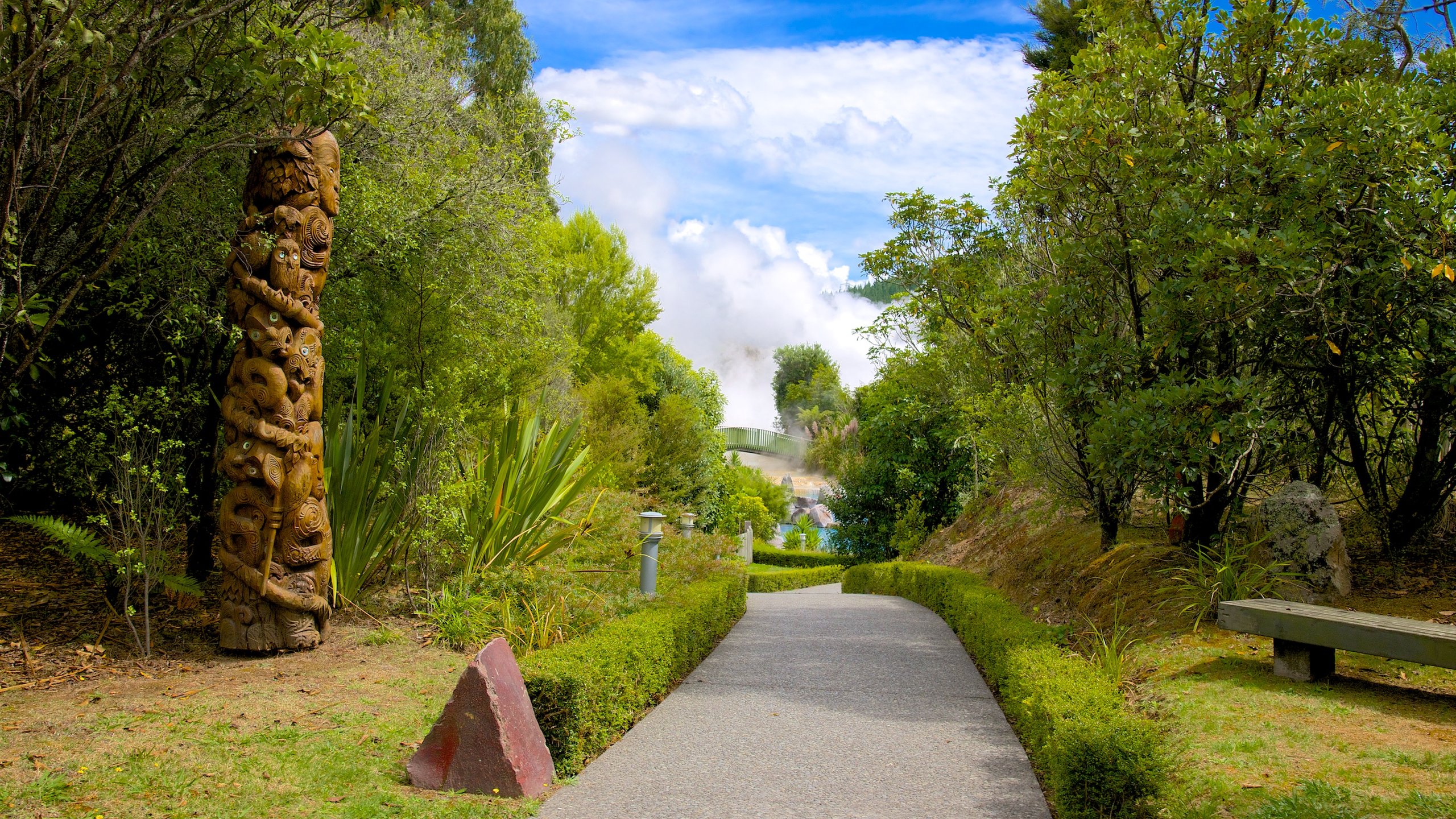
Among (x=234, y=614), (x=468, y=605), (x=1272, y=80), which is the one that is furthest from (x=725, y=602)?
(x=1272, y=80)

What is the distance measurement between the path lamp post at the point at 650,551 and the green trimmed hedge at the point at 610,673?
0.97 feet

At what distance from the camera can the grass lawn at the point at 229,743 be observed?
345 cm

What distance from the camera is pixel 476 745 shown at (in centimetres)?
391

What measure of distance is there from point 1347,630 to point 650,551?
16.8ft

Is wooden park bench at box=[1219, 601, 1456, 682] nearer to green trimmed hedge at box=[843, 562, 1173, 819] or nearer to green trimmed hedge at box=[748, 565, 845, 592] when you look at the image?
green trimmed hedge at box=[843, 562, 1173, 819]

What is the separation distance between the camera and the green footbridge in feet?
200

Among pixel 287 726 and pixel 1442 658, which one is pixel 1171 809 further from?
pixel 287 726

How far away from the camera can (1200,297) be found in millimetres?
5680

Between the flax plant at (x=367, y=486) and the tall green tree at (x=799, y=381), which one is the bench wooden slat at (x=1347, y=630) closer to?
the flax plant at (x=367, y=486)

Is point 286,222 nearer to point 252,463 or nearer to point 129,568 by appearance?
point 252,463

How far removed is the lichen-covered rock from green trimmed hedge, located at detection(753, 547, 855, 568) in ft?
64.9

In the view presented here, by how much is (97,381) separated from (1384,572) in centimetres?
969

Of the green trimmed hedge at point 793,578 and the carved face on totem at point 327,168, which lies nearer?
the carved face on totem at point 327,168

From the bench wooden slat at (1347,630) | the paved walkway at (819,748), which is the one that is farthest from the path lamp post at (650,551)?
the bench wooden slat at (1347,630)
